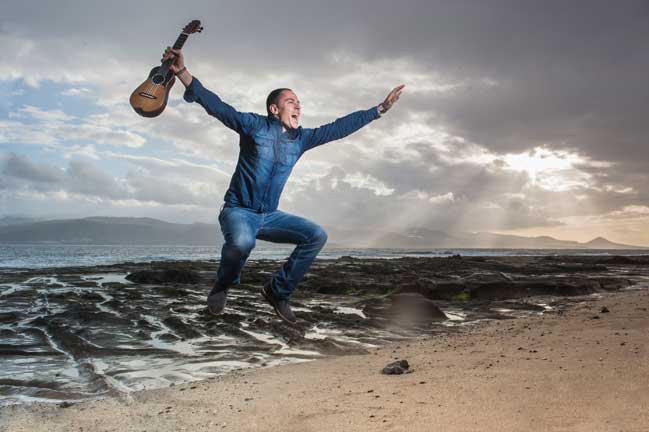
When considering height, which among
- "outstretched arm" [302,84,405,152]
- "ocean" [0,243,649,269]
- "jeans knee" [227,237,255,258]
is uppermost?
"outstretched arm" [302,84,405,152]

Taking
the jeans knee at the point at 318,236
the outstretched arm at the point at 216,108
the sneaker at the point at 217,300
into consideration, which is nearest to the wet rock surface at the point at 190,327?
the sneaker at the point at 217,300

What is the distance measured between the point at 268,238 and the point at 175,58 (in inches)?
72.1

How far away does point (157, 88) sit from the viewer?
157 inches

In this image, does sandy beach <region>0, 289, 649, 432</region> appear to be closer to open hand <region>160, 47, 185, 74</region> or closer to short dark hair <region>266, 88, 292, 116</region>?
short dark hair <region>266, 88, 292, 116</region>

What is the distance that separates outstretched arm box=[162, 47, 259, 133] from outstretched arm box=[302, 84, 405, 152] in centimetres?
84

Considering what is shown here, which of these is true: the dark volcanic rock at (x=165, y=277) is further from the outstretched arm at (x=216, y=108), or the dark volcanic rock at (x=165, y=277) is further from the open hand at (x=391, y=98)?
the outstretched arm at (x=216, y=108)

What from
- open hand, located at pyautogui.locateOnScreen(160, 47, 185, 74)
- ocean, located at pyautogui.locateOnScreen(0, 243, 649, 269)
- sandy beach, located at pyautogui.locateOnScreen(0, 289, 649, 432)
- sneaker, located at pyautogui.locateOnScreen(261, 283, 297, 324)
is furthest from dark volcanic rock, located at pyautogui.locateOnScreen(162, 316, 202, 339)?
ocean, located at pyautogui.locateOnScreen(0, 243, 649, 269)

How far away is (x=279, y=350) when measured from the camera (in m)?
8.02

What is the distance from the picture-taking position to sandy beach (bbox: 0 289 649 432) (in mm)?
3715

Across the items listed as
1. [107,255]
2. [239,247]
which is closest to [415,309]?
[239,247]

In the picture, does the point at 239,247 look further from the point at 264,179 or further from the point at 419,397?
the point at 419,397

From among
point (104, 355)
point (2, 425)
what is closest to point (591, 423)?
point (2, 425)

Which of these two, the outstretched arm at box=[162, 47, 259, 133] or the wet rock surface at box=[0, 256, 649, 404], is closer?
the outstretched arm at box=[162, 47, 259, 133]

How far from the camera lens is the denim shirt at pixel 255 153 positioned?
14.5 feet
